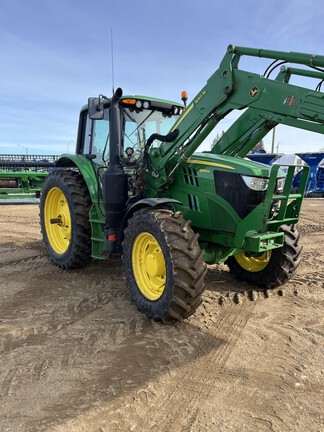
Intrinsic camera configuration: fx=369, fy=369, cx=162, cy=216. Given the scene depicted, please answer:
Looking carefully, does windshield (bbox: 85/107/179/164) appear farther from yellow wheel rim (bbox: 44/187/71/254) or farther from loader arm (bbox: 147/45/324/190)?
yellow wheel rim (bbox: 44/187/71/254)

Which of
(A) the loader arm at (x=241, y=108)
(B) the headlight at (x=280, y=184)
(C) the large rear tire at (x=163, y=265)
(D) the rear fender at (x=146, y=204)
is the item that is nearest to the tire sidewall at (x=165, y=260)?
(C) the large rear tire at (x=163, y=265)

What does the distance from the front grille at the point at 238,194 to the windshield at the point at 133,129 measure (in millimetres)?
1055

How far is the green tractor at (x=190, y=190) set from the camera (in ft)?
11.3

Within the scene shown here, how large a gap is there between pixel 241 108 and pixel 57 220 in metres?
3.33

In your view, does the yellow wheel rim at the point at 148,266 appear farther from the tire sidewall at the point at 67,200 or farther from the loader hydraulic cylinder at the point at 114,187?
the tire sidewall at the point at 67,200

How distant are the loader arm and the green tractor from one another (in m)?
0.01

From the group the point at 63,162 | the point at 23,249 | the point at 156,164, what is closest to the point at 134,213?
the point at 156,164

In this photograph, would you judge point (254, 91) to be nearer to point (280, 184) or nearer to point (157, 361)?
point (280, 184)

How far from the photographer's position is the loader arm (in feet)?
10.3

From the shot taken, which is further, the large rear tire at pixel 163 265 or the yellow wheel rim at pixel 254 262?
the yellow wheel rim at pixel 254 262

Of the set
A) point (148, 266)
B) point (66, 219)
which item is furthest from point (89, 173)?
point (148, 266)

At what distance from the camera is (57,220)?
569cm

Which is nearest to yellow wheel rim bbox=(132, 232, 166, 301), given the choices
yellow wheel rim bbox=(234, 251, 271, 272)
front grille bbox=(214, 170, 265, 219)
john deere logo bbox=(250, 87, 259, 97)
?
front grille bbox=(214, 170, 265, 219)

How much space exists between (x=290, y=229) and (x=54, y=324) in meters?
3.07
